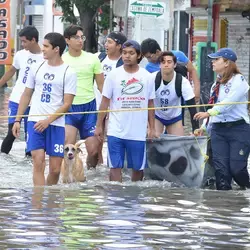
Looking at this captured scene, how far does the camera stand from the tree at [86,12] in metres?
43.3

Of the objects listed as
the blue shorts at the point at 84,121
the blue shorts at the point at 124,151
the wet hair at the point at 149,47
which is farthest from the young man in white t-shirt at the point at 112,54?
the blue shorts at the point at 124,151

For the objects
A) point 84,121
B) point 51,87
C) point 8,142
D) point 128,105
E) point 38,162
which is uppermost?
point 51,87

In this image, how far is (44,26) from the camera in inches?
2350

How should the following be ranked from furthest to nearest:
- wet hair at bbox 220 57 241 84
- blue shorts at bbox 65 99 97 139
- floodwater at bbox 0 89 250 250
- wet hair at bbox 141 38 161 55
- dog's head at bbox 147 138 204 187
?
wet hair at bbox 141 38 161 55
blue shorts at bbox 65 99 97 139
dog's head at bbox 147 138 204 187
wet hair at bbox 220 57 241 84
floodwater at bbox 0 89 250 250

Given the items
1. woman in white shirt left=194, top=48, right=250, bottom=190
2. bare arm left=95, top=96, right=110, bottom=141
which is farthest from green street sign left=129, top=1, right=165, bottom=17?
woman in white shirt left=194, top=48, right=250, bottom=190

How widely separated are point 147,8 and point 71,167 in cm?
1286

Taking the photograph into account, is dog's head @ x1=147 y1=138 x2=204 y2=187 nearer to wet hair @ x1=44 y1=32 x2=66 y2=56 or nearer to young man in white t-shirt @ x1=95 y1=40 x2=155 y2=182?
young man in white t-shirt @ x1=95 y1=40 x2=155 y2=182

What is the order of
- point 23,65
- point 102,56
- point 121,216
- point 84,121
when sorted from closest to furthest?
point 121,216 → point 84,121 → point 102,56 → point 23,65

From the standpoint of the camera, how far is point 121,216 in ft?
33.7

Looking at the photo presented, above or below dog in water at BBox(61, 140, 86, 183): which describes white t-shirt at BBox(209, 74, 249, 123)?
above

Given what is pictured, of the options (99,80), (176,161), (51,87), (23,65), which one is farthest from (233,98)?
(23,65)

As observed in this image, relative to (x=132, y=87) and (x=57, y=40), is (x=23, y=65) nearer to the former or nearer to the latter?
(x=132, y=87)

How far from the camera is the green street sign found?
2578 centimetres

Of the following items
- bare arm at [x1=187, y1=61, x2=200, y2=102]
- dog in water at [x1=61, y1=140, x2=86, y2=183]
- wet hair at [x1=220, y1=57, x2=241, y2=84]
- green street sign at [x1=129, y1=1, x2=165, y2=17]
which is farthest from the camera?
green street sign at [x1=129, y1=1, x2=165, y2=17]
